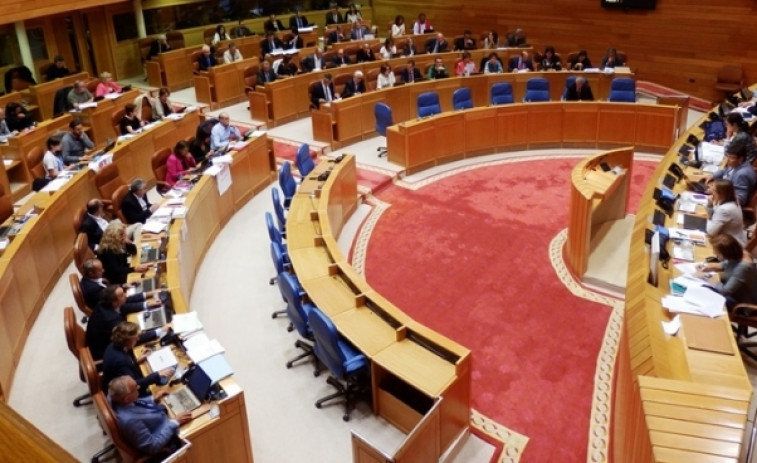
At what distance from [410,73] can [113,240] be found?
8524 millimetres

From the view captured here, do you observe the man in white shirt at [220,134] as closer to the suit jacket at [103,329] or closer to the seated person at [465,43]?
the suit jacket at [103,329]

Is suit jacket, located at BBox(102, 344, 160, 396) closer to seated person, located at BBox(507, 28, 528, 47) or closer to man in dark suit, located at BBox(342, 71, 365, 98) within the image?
man in dark suit, located at BBox(342, 71, 365, 98)

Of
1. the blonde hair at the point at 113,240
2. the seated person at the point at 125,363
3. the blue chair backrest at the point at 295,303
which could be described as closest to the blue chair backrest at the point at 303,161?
the blonde hair at the point at 113,240

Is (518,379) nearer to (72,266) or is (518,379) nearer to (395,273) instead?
(395,273)

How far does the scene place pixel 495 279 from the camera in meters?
7.86

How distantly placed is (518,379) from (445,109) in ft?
27.0

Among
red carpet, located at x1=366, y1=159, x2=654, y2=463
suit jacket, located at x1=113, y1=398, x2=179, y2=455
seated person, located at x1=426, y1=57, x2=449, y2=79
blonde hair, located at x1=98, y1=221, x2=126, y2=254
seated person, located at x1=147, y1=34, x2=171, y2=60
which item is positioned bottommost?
red carpet, located at x1=366, y1=159, x2=654, y2=463

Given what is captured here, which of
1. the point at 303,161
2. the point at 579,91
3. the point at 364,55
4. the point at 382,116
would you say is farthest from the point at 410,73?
the point at 303,161

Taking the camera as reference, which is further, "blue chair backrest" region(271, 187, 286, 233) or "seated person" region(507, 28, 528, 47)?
"seated person" region(507, 28, 528, 47)

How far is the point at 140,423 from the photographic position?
4.25 meters

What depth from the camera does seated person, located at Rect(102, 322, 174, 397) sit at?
4852 millimetres

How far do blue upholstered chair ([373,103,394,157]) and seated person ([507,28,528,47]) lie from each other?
18.2 feet

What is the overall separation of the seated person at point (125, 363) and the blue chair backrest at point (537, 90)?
9480mm

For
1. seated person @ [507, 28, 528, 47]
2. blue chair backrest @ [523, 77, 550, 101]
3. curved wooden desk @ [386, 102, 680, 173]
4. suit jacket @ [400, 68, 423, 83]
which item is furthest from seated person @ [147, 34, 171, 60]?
blue chair backrest @ [523, 77, 550, 101]
